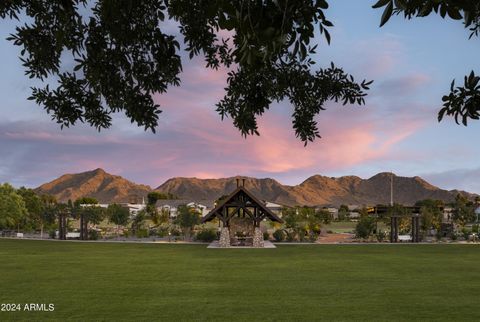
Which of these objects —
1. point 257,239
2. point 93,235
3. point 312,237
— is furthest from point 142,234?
point 257,239

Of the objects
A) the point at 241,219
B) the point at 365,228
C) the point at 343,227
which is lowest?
the point at 343,227

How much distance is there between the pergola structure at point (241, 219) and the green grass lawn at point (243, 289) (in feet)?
37.0

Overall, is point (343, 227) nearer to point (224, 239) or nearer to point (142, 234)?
point (142, 234)

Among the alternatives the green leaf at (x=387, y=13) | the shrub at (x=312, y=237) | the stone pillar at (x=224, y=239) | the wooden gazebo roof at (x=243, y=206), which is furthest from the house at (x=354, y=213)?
the green leaf at (x=387, y=13)

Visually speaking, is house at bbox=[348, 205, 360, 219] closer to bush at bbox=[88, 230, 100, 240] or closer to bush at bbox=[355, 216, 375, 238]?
bush at bbox=[355, 216, 375, 238]

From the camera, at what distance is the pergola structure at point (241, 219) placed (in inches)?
1348

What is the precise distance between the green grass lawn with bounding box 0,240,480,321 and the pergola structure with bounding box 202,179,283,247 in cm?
1128

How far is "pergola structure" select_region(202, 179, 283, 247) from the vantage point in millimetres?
34250

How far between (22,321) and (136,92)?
6.63 metres

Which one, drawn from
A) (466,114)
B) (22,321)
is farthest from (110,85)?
(22,321)

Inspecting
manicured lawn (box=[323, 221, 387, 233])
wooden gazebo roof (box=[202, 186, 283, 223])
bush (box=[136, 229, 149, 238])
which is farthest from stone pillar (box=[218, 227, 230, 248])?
manicured lawn (box=[323, 221, 387, 233])

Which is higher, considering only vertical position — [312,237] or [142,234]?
[312,237]

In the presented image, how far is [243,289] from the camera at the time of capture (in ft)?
47.5

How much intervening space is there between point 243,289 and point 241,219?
21553 millimetres
